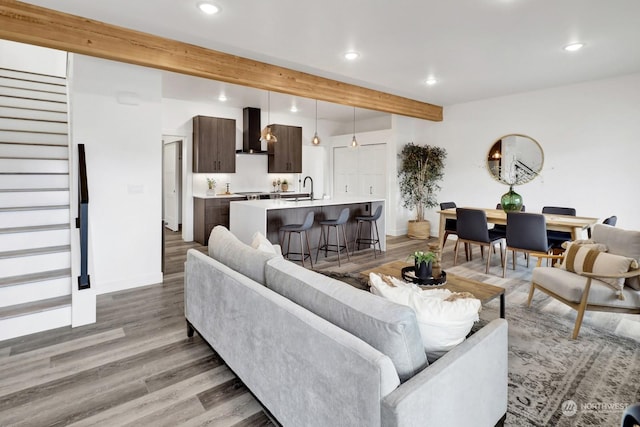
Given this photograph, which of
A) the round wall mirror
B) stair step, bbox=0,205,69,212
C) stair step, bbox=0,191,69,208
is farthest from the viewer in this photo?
the round wall mirror

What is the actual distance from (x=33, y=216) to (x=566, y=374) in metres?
4.94

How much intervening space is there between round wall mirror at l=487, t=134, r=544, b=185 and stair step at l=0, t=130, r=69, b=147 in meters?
6.92

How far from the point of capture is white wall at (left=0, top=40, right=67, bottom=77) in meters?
6.04

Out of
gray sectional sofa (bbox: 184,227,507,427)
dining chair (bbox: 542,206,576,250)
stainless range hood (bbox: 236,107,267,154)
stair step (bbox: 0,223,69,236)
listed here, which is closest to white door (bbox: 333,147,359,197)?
stainless range hood (bbox: 236,107,267,154)

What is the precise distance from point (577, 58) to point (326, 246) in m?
4.20

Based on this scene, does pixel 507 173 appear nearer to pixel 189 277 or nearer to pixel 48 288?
pixel 189 277

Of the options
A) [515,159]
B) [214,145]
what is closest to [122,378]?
[214,145]

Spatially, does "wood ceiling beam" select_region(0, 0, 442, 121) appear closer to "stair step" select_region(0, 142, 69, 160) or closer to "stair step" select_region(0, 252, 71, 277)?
"stair step" select_region(0, 142, 69, 160)

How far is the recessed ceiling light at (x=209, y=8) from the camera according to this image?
2934 millimetres

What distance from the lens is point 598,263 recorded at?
2.95 metres

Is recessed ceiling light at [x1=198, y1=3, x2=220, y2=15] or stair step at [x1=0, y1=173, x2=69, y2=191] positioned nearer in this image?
recessed ceiling light at [x1=198, y1=3, x2=220, y2=15]

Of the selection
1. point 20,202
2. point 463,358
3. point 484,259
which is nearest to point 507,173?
point 484,259

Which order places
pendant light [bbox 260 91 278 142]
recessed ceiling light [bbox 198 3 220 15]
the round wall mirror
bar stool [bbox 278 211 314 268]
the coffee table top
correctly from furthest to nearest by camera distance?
the round wall mirror → pendant light [bbox 260 91 278 142] → bar stool [bbox 278 211 314 268] → recessed ceiling light [bbox 198 3 220 15] → the coffee table top

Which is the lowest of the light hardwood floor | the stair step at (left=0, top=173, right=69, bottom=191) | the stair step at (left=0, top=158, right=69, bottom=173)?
the light hardwood floor
